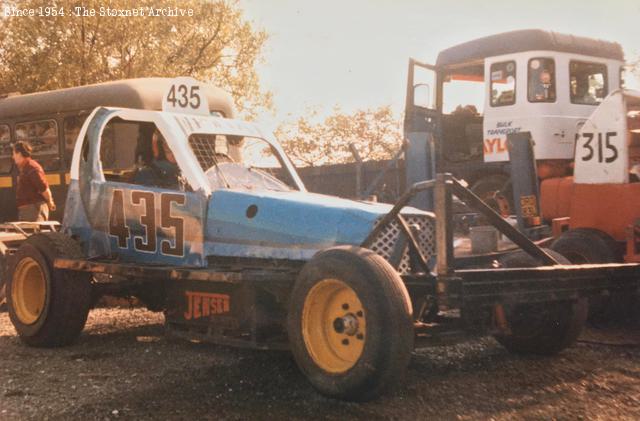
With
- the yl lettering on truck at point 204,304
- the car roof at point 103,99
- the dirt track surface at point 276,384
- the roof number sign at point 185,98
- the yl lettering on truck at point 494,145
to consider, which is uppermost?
the car roof at point 103,99

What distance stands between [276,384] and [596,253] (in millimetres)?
3309

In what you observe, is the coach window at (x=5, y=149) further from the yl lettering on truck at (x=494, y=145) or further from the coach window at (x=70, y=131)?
the yl lettering on truck at (x=494, y=145)

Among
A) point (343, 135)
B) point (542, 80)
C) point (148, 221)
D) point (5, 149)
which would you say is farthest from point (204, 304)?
point (343, 135)

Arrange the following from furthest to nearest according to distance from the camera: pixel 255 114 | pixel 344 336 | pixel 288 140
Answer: pixel 288 140 → pixel 255 114 → pixel 344 336

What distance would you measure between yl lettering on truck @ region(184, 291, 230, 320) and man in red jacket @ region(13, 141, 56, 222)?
498 cm

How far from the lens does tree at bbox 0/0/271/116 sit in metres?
20.7

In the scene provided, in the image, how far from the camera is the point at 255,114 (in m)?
26.6

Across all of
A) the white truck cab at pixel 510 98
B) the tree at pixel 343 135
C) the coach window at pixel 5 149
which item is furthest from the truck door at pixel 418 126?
the tree at pixel 343 135

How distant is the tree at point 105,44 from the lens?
67.8 feet

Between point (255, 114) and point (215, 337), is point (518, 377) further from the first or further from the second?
point (255, 114)

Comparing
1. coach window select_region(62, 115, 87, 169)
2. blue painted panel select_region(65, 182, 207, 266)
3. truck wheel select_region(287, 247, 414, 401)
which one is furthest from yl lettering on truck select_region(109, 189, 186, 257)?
coach window select_region(62, 115, 87, 169)

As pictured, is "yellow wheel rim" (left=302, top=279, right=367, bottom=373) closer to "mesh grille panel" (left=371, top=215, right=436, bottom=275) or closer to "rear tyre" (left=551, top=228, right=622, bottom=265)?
"mesh grille panel" (left=371, top=215, right=436, bottom=275)

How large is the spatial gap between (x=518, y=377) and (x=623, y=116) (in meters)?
3.00

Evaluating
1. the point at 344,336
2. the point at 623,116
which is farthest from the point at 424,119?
the point at 344,336
